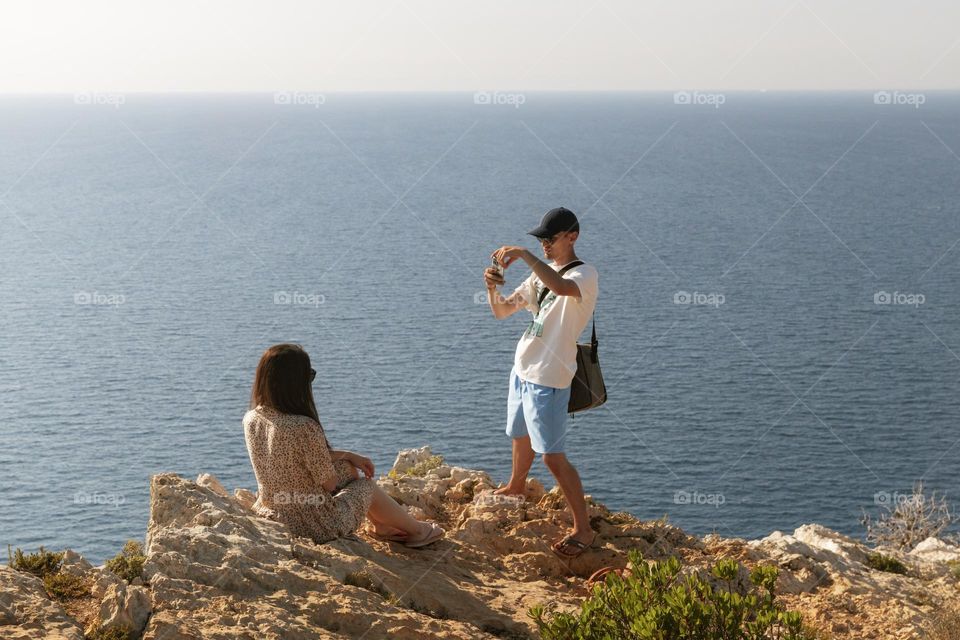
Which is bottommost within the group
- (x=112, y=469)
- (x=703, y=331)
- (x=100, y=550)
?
(x=100, y=550)

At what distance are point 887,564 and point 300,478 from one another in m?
7.21

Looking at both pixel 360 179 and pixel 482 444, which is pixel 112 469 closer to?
pixel 482 444

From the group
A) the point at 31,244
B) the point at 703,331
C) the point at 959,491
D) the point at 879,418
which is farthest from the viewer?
the point at 31,244

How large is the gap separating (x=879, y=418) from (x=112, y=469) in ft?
142

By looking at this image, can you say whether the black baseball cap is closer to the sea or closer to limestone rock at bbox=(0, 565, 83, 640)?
limestone rock at bbox=(0, 565, 83, 640)

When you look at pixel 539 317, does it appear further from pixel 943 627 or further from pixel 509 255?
pixel 943 627

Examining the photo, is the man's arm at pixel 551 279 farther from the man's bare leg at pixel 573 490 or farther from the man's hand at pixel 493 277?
the man's bare leg at pixel 573 490

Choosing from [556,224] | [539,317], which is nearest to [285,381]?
[539,317]

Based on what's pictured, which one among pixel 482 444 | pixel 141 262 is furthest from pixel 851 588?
pixel 141 262

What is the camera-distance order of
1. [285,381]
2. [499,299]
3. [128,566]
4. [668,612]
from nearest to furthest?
1. [668,612]
2. [128,566]
3. [285,381]
4. [499,299]

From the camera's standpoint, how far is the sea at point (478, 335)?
186 ft

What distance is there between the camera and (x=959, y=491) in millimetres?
53469

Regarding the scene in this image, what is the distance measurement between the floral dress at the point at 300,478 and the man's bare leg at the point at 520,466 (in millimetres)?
1872

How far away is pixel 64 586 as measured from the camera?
7449mm
